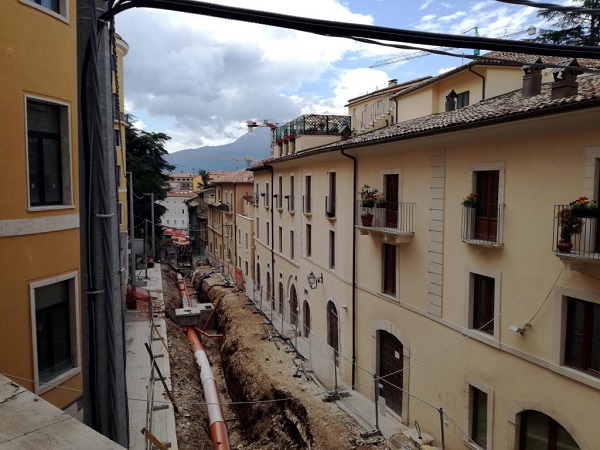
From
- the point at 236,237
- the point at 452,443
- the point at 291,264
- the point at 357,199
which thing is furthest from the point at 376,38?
the point at 236,237

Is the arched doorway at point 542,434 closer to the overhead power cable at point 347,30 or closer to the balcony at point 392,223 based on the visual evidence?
the balcony at point 392,223

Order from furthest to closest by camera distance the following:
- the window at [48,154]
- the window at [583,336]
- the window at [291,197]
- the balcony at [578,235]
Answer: the window at [291,197]
the window at [583,336]
the balcony at [578,235]
the window at [48,154]

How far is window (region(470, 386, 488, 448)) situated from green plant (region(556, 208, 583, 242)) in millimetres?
5182

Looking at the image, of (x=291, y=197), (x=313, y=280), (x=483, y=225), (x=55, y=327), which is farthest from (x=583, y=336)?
(x=291, y=197)

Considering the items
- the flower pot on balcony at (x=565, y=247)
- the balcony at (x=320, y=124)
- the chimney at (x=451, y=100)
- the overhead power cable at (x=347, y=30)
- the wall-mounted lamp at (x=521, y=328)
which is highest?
the balcony at (x=320, y=124)

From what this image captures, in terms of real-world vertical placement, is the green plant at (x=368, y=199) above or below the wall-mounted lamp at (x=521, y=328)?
above

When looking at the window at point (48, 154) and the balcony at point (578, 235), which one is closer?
the window at point (48, 154)

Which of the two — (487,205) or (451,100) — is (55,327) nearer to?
(487,205)

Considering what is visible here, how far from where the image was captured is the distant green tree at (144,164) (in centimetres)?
4203

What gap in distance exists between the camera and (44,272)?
21.7 ft

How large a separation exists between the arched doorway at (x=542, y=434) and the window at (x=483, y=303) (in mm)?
2118

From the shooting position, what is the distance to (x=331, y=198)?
808 inches

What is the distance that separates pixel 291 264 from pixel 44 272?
21.8 m

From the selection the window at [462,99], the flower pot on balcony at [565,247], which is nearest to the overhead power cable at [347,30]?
the flower pot on balcony at [565,247]
